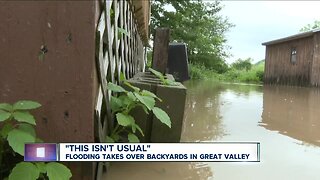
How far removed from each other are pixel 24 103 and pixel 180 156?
2.78 ft

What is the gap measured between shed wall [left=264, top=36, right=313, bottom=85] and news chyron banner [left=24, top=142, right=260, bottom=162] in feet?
73.9

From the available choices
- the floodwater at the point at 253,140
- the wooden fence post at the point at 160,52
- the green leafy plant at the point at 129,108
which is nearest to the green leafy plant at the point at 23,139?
the green leafy plant at the point at 129,108

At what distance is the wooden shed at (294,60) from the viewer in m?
22.4

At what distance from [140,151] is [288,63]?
26.9 m

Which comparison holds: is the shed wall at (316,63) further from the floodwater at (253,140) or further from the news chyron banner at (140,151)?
the news chyron banner at (140,151)

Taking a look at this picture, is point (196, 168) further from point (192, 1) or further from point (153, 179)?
point (192, 1)

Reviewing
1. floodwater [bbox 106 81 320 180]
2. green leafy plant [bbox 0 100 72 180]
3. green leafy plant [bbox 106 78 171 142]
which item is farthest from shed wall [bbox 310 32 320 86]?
green leafy plant [bbox 0 100 72 180]

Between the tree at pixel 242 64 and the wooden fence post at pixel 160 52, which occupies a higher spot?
the tree at pixel 242 64

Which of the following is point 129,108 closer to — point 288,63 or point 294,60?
point 294,60

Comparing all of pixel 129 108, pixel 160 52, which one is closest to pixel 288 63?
pixel 160 52

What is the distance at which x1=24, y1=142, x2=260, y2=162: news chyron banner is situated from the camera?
1.98 metres

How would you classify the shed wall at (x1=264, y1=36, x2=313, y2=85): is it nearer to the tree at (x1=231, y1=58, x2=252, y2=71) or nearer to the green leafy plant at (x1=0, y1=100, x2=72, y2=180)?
the green leafy plant at (x1=0, y1=100, x2=72, y2=180)

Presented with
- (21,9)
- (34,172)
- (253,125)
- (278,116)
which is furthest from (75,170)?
(278,116)

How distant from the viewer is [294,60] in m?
26.0
